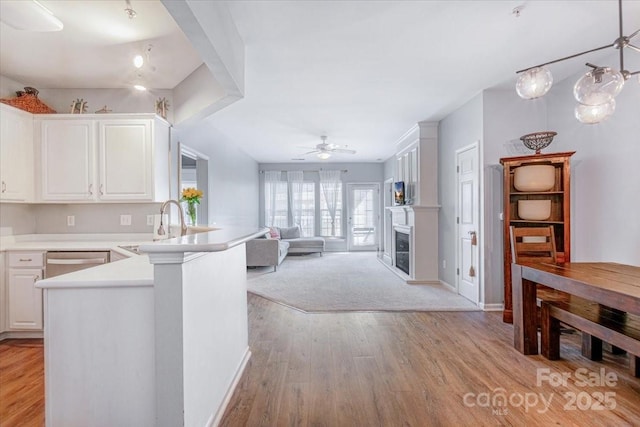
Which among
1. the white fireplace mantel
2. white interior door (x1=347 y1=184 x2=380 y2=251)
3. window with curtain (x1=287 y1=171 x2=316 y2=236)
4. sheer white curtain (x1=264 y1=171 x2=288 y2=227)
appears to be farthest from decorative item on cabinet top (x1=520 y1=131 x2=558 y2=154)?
sheer white curtain (x1=264 y1=171 x2=288 y2=227)

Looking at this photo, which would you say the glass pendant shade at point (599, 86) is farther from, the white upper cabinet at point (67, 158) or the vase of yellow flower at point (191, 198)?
the white upper cabinet at point (67, 158)

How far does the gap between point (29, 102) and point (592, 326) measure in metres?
5.41

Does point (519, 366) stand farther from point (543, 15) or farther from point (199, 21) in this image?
point (199, 21)

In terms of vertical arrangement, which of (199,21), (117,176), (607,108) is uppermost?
(199,21)

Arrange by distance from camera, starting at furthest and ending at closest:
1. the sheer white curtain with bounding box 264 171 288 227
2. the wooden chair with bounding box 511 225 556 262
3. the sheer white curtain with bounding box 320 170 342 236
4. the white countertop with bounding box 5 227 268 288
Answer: the sheer white curtain with bounding box 320 170 342 236, the sheer white curtain with bounding box 264 171 288 227, the wooden chair with bounding box 511 225 556 262, the white countertop with bounding box 5 227 268 288

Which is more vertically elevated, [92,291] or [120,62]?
[120,62]

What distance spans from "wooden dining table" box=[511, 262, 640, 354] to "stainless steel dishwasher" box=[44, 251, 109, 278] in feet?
12.4

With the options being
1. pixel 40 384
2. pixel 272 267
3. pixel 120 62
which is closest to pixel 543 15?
pixel 120 62

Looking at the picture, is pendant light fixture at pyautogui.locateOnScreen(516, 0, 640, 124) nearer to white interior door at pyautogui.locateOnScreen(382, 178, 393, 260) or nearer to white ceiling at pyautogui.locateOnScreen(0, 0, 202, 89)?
white ceiling at pyautogui.locateOnScreen(0, 0, 202, 89)

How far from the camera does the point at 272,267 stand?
689cm

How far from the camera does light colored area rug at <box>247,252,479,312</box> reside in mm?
4129

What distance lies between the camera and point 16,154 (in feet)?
10.5

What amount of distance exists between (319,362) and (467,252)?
2754 mm

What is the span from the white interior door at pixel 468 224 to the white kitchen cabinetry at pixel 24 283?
479 centimetres
